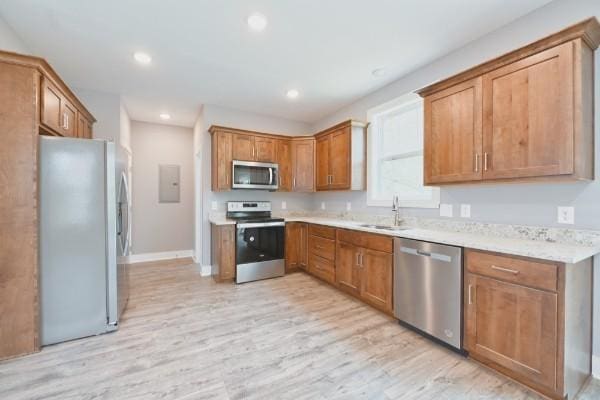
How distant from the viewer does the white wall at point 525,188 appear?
1.77m

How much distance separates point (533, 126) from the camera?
1.80 meters

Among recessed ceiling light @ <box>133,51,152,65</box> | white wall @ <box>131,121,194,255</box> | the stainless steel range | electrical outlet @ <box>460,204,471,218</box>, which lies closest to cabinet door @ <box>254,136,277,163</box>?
the stainless steel range

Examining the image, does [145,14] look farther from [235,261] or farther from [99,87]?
[235,261]

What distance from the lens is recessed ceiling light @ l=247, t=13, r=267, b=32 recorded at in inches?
84.2

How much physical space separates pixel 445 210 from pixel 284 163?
272cm

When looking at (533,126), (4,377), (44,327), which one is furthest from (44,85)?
(533,126)

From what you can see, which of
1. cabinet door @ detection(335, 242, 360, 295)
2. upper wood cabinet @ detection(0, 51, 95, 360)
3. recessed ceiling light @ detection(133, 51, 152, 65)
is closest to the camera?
upper wood cabinet @ detection(0, 51, 95, 360)

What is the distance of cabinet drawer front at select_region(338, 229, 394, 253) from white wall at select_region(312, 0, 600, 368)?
26.7 inches

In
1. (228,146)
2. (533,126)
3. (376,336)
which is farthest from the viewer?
(228,146)

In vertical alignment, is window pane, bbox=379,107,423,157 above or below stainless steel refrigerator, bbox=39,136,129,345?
above

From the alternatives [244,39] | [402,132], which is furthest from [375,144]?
[244,39]

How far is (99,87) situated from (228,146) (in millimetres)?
1941

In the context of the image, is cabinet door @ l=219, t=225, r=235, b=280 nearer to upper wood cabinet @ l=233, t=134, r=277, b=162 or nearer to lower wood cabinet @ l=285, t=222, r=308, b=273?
lower wood cabinet @ l=285, t=222, r=308, b=273

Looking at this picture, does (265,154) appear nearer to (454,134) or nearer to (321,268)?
(321,268)
